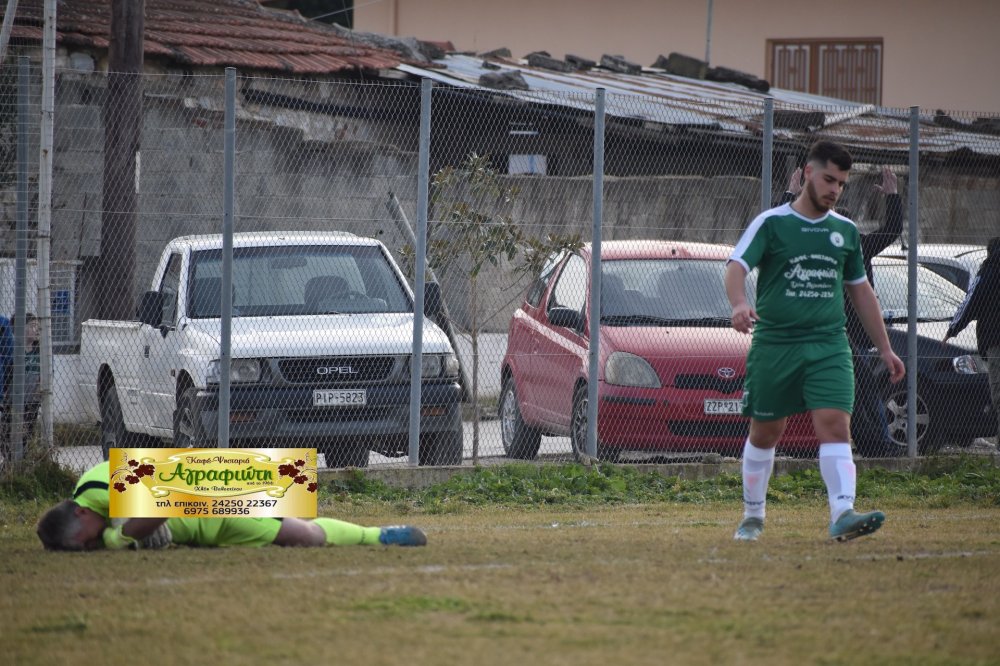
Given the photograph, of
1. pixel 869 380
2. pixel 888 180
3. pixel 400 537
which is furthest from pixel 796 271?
pixel 869 380

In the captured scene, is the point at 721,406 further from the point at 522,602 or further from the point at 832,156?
the point at 522,602

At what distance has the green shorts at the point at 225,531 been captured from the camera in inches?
292

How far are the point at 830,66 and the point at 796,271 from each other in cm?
3299

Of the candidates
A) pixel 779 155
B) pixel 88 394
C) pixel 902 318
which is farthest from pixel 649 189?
pixel 88 394

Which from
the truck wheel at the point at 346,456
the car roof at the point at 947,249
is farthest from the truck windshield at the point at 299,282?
the car roof at the point at 947,249

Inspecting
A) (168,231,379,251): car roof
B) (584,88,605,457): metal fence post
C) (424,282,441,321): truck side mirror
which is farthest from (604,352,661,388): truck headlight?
(168,231,379,251): car roof

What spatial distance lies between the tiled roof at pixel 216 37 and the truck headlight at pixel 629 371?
7417 millimetres

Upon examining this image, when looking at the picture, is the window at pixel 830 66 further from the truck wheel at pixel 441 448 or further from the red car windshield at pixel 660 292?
the truck wheel at pixel 441 448

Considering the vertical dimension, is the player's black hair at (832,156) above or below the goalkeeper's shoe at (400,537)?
above

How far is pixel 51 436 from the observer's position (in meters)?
10.3

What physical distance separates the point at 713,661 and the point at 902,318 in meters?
8.62

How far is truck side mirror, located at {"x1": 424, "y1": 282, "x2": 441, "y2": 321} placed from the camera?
11.4 m

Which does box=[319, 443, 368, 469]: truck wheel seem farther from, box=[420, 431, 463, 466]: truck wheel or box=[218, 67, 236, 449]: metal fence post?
box=[218, 67, 236, 449]: metal fence post

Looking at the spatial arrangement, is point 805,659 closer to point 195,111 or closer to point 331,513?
point 331,513
